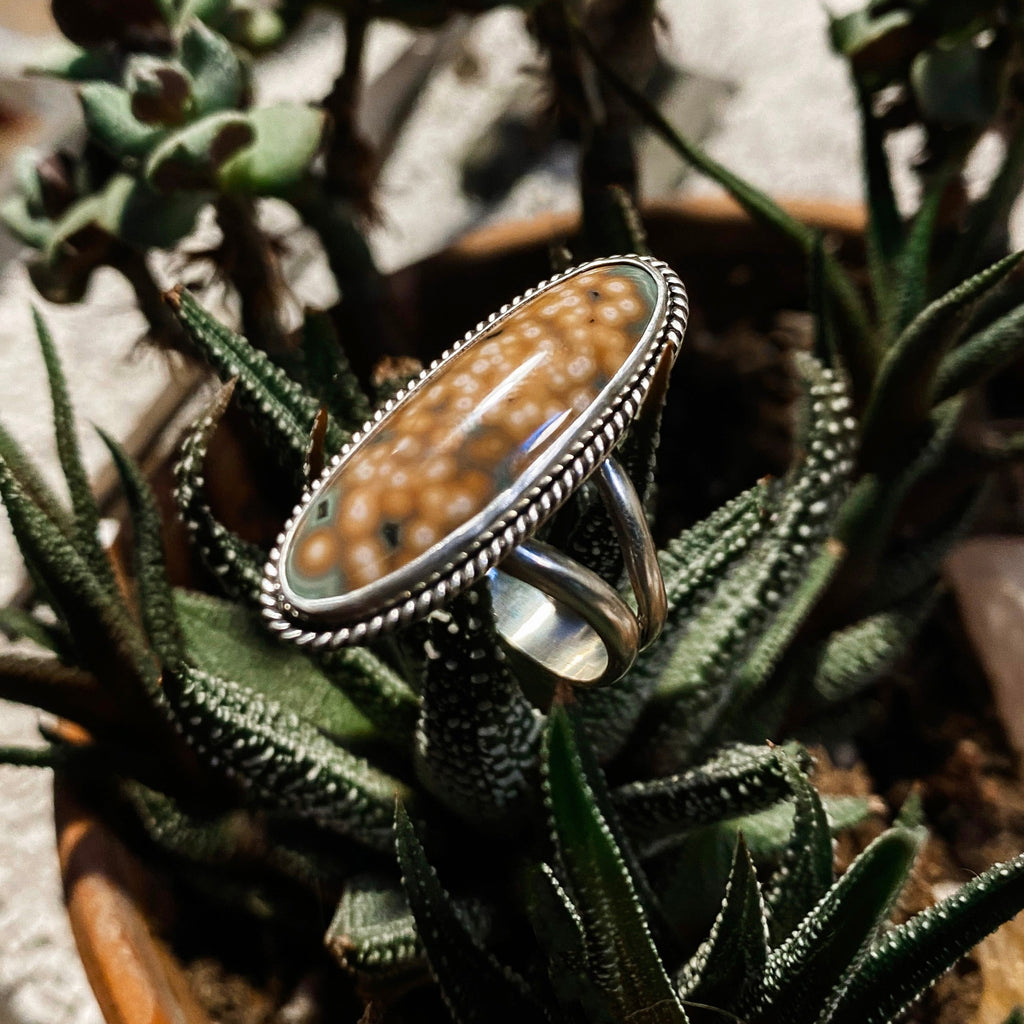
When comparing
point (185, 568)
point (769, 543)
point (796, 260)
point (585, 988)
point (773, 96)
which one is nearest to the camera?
point (585, 988)

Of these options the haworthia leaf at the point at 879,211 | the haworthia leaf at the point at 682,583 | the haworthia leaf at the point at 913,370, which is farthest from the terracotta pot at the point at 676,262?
the haworthia leaf at the point at 682,583

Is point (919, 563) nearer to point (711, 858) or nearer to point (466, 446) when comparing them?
point (711, 858)

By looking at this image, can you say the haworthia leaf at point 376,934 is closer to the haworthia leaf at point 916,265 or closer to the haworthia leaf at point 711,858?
the haworthia leaf at point 711,858

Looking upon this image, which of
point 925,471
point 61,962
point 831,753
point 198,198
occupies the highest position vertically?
point 198,198

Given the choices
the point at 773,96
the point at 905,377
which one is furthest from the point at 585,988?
the point at 773,96

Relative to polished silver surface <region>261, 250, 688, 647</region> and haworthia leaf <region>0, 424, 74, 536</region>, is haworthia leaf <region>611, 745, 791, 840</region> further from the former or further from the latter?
haworthia leaf <region>0, 424, 74, 536</region>

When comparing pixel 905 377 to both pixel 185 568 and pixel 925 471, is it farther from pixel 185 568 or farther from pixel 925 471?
pixel 185 568

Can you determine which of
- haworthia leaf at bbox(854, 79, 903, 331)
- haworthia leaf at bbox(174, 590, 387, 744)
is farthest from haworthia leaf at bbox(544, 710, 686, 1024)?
haworthia leaf at bbox(854, 79, 903, 331)
